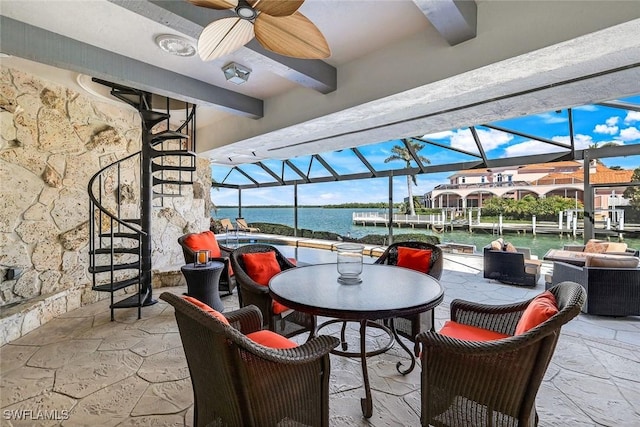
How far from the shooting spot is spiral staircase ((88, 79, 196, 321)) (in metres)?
3.81

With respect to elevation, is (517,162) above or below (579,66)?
below

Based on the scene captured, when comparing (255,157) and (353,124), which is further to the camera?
(255,157)

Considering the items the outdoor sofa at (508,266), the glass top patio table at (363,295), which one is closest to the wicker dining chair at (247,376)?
the glass top patio table at (363,295)

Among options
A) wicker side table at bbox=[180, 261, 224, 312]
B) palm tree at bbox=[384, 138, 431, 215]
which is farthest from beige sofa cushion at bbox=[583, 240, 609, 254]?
wicker side table at bbox=[180, 261, 224, 312]

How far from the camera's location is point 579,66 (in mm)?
2418

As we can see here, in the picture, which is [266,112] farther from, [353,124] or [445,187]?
[445,187]

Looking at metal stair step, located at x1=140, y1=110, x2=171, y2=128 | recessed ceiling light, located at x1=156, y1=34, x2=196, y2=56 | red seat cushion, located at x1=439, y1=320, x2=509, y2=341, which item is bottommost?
→ red seat cushion, located at x1=439, y1=320, x2=509, y2=341

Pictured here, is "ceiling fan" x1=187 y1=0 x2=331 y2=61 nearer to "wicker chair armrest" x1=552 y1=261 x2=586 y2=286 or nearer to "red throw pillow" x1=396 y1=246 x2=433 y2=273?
"red throw pillow" x1=396 y1=246 x2=433 y2=273

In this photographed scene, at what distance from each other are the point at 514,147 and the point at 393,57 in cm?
348

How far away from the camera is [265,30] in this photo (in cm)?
174

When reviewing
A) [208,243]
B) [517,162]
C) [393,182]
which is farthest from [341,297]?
[393,182]

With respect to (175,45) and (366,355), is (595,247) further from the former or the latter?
(175,45)

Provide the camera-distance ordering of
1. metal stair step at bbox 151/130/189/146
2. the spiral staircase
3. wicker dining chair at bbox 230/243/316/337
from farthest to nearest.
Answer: metal stair step at bbox 151/130/189/146 → the spiral staircase → wicker dining chair at bbox 230/243/316/337

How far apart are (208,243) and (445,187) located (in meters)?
5.43
